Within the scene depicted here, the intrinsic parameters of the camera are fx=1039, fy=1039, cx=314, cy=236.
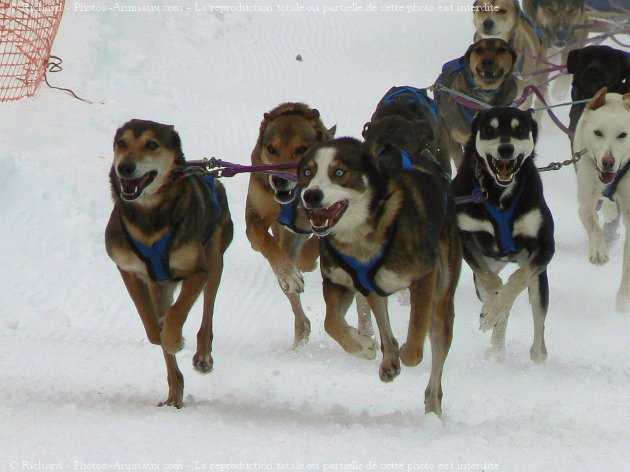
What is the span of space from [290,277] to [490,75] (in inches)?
115

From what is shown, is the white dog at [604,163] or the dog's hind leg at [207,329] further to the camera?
the white dog at [604,163]

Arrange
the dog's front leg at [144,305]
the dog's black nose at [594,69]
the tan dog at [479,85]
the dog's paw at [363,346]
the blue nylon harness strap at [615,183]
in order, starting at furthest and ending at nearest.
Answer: the tan dog at [479,85], the dog's black nose at [594,69], the blue nylon harness strap at [615,183], the dog's front leg at [144,305], the dog's paw at [363,346]

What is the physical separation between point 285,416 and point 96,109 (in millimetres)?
5424

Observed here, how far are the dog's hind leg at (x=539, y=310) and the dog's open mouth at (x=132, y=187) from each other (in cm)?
192

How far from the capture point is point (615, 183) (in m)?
5.64

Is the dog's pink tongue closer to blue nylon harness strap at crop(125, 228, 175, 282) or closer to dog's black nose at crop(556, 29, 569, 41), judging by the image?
blue nylon harness strap at crop(125, 228, 175, 282)

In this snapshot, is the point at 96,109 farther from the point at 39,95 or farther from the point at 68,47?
the point at 68,47

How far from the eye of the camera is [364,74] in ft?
37.4

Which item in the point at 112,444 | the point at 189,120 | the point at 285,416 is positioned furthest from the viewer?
the point at 189,120

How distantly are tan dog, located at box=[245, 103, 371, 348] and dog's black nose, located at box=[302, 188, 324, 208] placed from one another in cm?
75

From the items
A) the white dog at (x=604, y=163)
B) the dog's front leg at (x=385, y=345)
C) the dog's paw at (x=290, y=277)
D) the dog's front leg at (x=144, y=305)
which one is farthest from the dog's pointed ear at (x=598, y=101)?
the dog's front leg at (x=144, y=305)

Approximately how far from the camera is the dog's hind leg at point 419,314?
373 cm

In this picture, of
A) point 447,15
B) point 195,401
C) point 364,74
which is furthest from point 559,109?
point 195,401

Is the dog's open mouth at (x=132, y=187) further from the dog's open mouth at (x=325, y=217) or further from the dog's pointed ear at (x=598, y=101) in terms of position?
the dog's pointed ear at (x=598, y=101)
